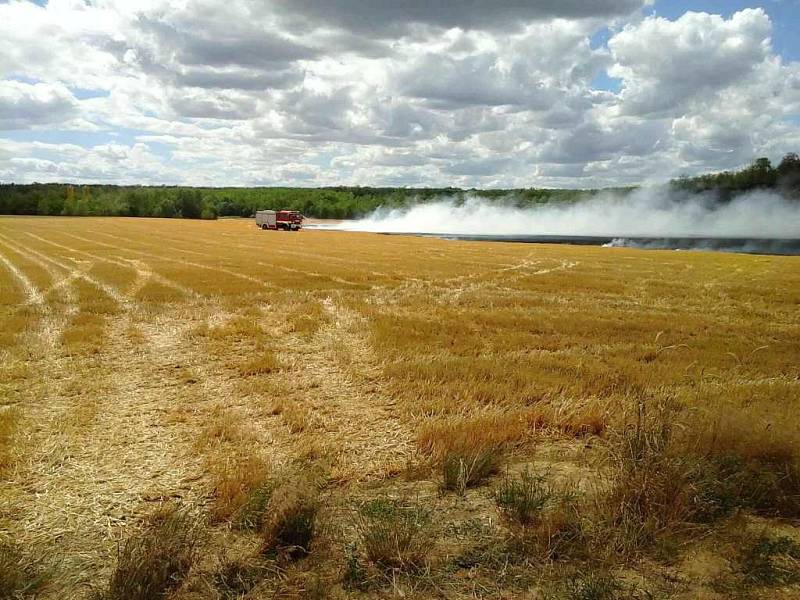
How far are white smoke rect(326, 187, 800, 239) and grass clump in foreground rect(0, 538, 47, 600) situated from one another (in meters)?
94.7

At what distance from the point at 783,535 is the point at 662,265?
116 ft

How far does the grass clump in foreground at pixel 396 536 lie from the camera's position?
5156 millimetres

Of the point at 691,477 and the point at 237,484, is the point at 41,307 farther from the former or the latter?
the point at 691,477

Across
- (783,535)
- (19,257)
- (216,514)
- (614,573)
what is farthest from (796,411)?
(19,257)

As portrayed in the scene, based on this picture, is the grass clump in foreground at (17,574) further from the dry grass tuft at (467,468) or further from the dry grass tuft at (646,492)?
the dry grass tuft at (646,492)

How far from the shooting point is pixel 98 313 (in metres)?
17.2

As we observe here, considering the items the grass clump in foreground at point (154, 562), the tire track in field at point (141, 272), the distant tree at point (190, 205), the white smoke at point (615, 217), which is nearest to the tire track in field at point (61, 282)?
the tire track in field at point (141, 272)

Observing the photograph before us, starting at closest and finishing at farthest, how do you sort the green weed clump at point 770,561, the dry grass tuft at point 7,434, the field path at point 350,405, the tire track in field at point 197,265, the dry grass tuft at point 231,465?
the green weed clump at point 770,561 → the dry grass tuft at point 231,465 → the dry grass tuft at point 7,434 → the field path at point 350,405 → the tire track in field at point 197,265

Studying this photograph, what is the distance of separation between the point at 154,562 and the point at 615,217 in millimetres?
127804

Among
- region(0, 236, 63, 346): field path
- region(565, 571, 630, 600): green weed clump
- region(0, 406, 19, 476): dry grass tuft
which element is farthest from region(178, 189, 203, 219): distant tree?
region(565, 571, 630, 600): green weed clump

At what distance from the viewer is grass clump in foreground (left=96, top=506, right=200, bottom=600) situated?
4609 millimetres

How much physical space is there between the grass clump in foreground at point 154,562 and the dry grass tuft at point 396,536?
55.1 inches

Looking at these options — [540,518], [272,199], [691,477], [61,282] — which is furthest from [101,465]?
[272,199]

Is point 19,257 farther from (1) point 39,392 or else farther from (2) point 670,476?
(2) point 670,476
